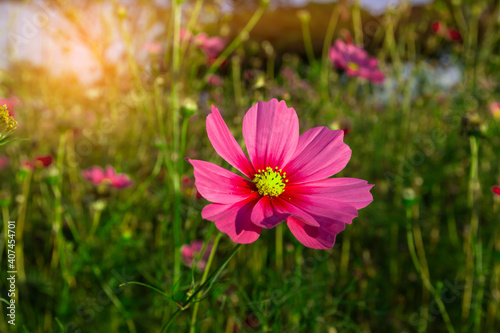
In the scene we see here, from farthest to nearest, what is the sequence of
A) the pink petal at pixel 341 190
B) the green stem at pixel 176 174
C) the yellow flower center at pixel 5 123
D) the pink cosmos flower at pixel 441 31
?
the pink cosmos flower at pixel 441 31 → the green stem at pixel 176 174 → the pink petal at pixel 341 190 → the yellow flower center at pixel 5 123

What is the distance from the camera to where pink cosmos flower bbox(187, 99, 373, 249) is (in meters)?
0.42

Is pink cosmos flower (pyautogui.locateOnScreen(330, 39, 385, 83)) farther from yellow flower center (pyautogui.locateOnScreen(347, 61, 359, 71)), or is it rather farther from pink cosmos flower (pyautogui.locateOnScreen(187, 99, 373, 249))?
pink cosmos flower (pyautogui.locateOnScreen(187, 99, 373, 249))

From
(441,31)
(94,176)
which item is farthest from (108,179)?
(441,31)

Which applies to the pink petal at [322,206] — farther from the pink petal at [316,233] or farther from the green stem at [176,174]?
the green stem at [176,174]

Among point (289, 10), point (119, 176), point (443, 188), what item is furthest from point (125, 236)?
point (289, 10)

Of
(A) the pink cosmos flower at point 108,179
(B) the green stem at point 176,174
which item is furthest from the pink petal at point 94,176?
→ (B) the green stem at point 176,174

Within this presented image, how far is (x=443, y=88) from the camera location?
8.04 feet

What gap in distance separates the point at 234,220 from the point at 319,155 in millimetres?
148

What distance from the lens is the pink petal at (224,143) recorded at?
1.48 feet

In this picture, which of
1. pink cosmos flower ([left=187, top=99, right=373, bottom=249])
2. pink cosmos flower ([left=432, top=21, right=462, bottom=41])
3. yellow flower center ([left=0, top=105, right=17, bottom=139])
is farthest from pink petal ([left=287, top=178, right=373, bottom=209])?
pink cosmos flower ([left=432, top=21, right=462, bottom=41])

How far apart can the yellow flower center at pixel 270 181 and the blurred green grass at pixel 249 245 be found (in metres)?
0.19

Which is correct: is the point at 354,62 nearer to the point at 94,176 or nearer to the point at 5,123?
the point at 94,176

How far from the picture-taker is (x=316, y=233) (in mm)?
426

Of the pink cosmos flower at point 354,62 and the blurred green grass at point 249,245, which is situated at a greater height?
the pink cosmos flower at point 354,62
